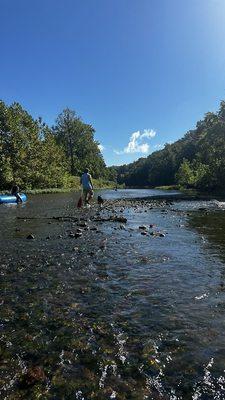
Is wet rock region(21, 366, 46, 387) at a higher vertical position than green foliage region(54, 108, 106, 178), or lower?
lower

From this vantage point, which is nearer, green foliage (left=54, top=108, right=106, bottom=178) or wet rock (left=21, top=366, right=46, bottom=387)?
wet rock (left=21, top=366, right=46, bottom=387)

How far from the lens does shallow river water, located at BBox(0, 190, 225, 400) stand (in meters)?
5.70

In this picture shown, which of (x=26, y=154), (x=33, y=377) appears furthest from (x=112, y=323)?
(x=26, y=154)

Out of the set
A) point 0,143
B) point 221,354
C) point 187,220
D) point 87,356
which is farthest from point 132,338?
point 0,143

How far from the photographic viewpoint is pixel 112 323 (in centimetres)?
788

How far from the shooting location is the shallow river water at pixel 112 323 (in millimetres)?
5699

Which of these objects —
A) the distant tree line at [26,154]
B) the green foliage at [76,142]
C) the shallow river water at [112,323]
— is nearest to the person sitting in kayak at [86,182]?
the shallow river water at [112,323]

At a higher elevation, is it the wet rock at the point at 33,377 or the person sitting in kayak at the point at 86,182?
the person sitting in kayak at the point at 86,182

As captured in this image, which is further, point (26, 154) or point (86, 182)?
point (26, 154)

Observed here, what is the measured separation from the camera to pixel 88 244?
1686cm

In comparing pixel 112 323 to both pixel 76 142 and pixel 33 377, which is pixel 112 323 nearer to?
pixel 33 377

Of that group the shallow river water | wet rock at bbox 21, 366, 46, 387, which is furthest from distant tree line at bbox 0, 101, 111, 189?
wet rock at bbox 21, 366, 46, 387

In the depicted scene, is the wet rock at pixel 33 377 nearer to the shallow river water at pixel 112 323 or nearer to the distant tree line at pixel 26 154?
the shallow river water at pixel 112 323

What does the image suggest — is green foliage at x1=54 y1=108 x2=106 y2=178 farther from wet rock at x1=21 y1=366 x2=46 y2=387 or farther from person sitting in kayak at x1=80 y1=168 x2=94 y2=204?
wet rock at x1=21 y1=366 x2=46 y2=387
